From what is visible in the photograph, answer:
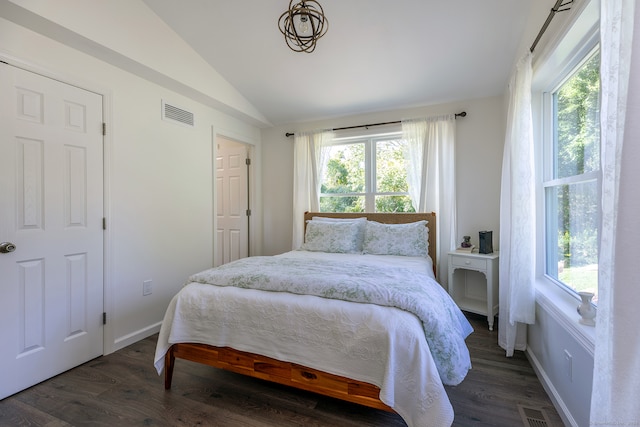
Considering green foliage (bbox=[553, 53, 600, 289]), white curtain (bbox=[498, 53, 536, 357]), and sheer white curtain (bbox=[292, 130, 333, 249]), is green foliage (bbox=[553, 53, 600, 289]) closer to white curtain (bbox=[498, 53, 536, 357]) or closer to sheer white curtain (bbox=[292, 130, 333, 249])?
white curtain (bbox=[498, 53, 536, 357])

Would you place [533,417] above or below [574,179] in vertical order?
below

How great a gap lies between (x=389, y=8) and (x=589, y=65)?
1443 millimetres

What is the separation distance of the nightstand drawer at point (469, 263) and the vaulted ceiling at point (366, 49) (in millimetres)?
1785

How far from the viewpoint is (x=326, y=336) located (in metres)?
1.55

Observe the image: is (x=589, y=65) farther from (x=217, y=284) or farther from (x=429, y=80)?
(x=217, y=284)

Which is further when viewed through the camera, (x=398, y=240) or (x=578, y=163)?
(x=398, y=240)

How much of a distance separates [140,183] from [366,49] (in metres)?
2.43

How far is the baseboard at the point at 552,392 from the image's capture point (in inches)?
59.0

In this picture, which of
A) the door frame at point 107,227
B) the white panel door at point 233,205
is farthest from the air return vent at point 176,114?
the white panel door at point 233,205

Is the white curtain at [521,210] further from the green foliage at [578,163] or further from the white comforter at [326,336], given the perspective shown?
the white comforter at [326,336]

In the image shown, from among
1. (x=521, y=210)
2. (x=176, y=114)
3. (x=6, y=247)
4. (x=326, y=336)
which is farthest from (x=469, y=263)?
(x=6, y=247)

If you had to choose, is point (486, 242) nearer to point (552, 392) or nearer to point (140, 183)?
point (552, 392)

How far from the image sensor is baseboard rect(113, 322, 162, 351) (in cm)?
245

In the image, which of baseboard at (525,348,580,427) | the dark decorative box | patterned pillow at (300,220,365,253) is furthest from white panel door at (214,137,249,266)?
baseboard at (525,348,580,427)
